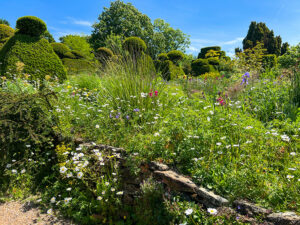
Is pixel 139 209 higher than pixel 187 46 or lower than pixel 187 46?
lower

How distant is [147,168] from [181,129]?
0.69 metres

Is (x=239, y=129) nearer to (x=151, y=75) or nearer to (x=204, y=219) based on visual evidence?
(x=204, y=219)

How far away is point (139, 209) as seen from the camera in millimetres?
2672

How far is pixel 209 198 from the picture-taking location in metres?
2.16

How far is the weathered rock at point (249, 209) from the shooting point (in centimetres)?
195

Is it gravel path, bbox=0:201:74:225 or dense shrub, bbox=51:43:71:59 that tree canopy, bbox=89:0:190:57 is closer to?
dense shrub, bbox=51:43:71:59

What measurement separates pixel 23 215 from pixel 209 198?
2.65 m

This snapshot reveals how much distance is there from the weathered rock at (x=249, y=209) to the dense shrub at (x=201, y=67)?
15.6m

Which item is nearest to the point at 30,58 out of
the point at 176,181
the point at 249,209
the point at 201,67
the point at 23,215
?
the point at 23,215

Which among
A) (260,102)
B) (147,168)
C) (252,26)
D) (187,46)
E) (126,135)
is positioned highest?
(252,26)

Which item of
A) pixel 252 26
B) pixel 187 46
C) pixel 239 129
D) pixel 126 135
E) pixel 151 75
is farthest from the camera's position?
pixel 187 46

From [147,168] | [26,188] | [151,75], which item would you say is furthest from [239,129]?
[26,188]

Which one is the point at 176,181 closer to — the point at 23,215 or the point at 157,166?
the point at 157,166

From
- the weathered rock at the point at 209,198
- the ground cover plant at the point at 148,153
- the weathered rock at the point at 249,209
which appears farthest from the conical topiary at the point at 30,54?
the weathered rock at the point at 249,209
